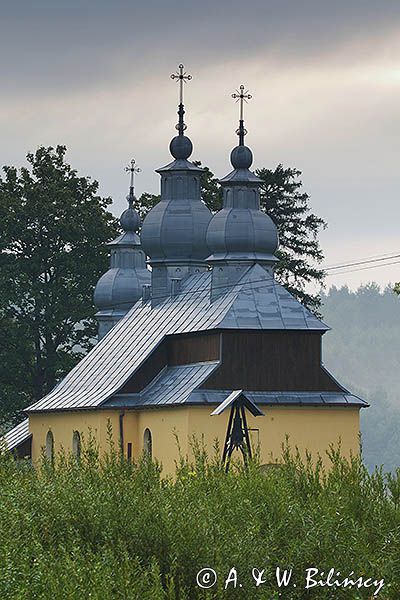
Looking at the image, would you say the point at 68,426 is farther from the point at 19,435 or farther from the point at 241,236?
the point at 241,236

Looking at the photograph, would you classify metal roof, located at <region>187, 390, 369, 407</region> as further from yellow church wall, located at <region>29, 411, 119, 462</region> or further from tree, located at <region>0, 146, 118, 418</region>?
tree, located at <region>0, 146, 118, 418</region>

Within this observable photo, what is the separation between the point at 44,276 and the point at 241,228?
50.5 feet

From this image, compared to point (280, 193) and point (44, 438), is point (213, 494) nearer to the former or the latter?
point (44, 438)

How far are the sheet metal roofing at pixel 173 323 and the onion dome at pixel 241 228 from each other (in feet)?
2.19

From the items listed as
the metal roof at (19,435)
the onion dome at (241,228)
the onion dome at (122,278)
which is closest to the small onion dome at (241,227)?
the onion dome at (241,228)

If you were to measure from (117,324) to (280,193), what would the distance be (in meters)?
12.7

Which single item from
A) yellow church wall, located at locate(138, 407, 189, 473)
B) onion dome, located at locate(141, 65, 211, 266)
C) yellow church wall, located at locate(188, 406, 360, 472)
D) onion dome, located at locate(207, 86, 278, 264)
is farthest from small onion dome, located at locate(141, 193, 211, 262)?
yellow church wall, located at locate(188, 406, 360, 472)

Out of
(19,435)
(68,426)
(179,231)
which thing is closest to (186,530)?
(68,426)

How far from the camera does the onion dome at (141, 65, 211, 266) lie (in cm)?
5825

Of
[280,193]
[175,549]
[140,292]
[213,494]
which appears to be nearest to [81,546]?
[175,549]

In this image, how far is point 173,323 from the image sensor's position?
2163 inches

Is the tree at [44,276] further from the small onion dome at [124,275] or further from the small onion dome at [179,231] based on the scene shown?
the small onion dome at [179,231]

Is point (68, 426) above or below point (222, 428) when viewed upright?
above

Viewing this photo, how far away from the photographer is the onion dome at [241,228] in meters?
53.0
